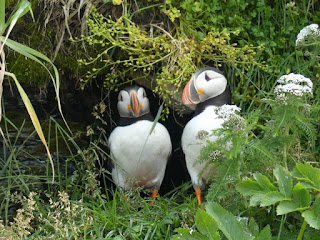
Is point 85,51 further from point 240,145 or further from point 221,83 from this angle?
point 240,145

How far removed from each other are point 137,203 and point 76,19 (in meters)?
1.47

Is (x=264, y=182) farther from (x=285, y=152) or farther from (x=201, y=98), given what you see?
(x=201, y=98)

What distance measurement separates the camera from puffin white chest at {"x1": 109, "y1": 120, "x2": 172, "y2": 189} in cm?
416

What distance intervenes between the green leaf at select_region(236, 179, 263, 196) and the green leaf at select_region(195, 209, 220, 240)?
0.20 m

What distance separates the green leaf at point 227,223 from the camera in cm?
240

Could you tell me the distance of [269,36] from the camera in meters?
4.40

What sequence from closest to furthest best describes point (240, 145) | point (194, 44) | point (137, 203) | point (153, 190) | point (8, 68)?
point (240, 145), point (137, 203), point (194, 44), point (153, 190), point (8, 68)

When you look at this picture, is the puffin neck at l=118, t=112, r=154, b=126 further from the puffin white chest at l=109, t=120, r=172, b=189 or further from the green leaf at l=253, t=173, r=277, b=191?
the green leaf at l=253, t=173, r=277, b=191

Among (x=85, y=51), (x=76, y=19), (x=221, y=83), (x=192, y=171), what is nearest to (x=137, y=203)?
(x=192, y=171)

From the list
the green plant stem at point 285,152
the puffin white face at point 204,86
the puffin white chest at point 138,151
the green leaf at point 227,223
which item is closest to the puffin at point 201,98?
the puffin white face at point 204,86

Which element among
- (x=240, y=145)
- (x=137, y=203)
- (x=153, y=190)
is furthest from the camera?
(x=153, y=190)

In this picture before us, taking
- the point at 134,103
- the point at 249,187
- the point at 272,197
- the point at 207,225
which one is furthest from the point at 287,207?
the point at 134,103

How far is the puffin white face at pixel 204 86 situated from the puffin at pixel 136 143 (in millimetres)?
A: 384

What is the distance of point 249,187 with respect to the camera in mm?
2531
